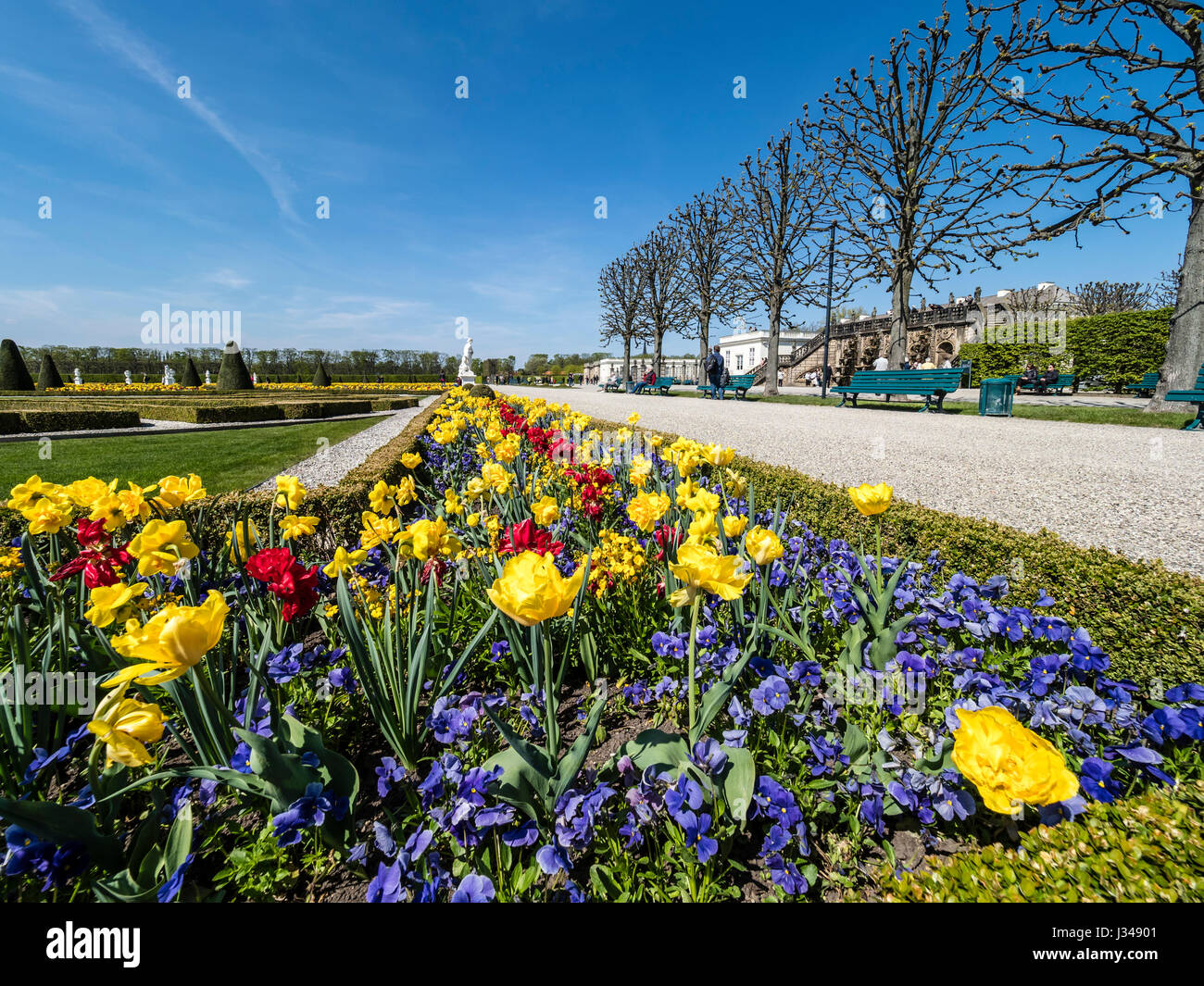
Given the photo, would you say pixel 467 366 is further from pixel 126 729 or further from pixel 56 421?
pixel 126 729

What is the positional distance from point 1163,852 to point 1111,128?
608 inches

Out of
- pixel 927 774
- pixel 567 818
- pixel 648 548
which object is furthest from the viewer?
pixel 648 548

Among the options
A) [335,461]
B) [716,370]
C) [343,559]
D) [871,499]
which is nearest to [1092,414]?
[716,370]

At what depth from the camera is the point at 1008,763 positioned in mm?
1020

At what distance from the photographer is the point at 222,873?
1.44 m

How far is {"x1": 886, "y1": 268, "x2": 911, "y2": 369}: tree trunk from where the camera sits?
15.3 m

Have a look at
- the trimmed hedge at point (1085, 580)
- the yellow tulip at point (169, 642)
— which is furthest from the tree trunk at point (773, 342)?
the yellow tulip at point (169, 642)

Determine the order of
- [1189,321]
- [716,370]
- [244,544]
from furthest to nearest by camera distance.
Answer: [716,370], [1189,321], [244,544]

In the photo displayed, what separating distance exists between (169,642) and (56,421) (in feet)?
57.4

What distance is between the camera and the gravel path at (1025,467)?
162 inches

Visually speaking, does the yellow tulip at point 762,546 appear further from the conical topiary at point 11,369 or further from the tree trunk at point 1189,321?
the conical topiary at point 11,369
